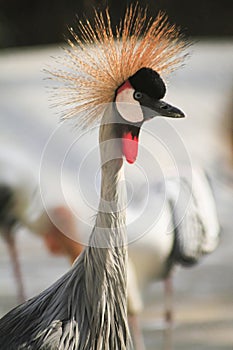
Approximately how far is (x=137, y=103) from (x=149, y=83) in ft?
0.24

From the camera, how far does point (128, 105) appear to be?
2.08 metres

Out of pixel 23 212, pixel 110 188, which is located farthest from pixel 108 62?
pixel 23 212

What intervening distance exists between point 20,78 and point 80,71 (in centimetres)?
59

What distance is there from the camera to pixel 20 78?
2738 mm

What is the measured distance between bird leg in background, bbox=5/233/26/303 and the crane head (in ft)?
2.69

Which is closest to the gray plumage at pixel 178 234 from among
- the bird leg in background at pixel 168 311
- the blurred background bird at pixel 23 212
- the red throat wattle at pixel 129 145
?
the bird leg in background at pixel 168 311

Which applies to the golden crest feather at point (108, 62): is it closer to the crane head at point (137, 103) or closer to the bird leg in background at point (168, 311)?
the crane head at point (137, 103)

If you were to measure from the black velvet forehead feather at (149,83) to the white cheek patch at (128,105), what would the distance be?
1.1 inches

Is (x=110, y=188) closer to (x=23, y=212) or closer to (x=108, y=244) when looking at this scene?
(x=108, y=244)

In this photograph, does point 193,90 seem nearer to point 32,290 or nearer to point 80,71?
point 80,71

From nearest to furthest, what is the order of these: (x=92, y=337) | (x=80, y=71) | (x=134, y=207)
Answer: (x=92, y=337), (x=80, y=71), (x=134, y=207)

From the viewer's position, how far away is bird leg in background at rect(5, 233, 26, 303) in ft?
8.98

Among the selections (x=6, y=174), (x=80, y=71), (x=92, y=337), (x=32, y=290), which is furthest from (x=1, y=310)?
(x=80, y=71)

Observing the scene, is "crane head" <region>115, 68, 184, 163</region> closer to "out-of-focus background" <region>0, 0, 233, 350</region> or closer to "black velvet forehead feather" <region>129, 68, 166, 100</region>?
"black velvet forehead feather" <region>129, 68, 166, 100</region>
